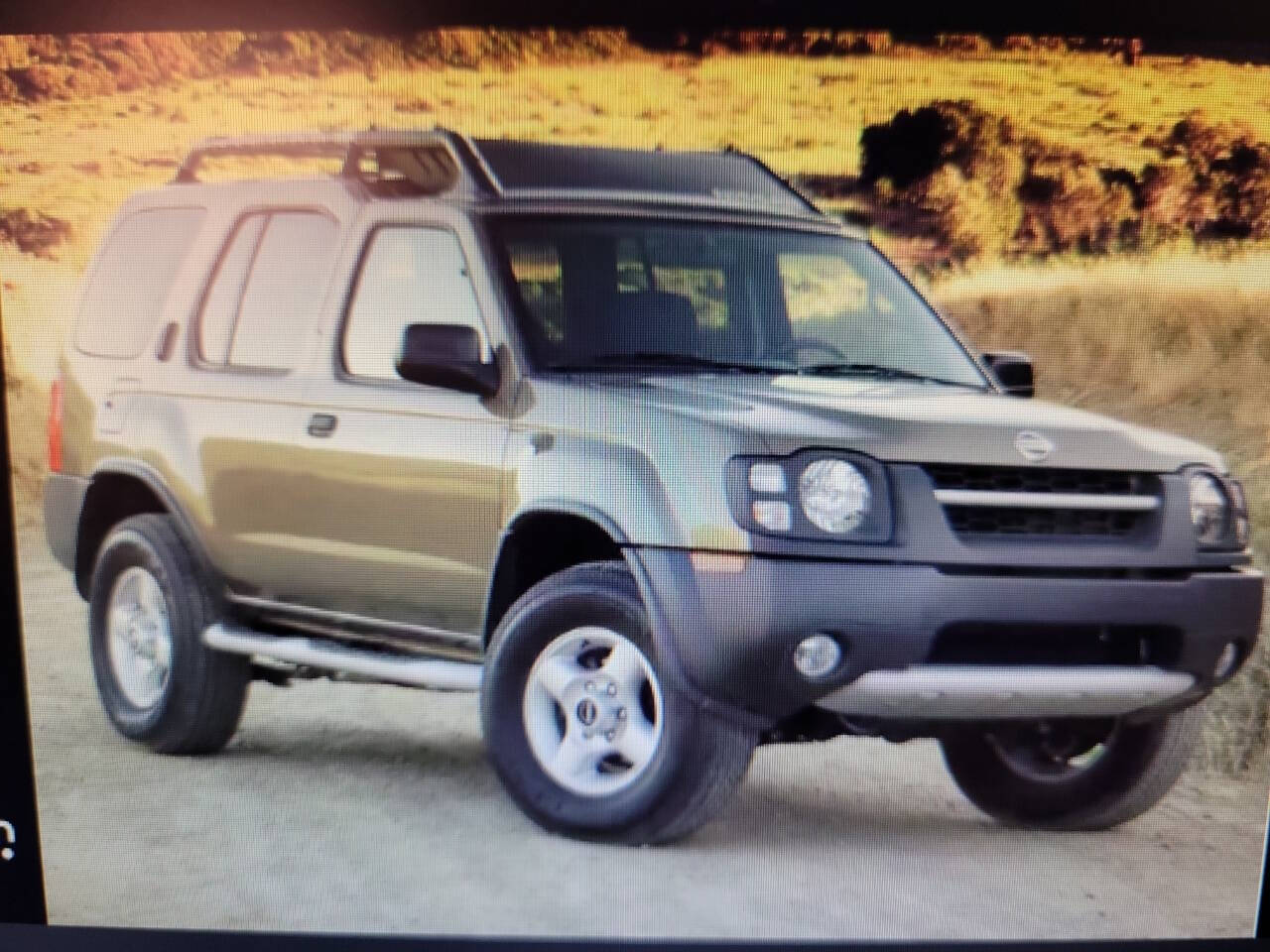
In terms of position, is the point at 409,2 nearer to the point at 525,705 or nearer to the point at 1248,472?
the point at 525,705

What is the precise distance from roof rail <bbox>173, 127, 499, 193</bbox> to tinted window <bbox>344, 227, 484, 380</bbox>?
157 mm

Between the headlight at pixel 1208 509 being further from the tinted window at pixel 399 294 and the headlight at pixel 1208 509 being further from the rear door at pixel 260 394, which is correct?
the rear door at pixel 260 394

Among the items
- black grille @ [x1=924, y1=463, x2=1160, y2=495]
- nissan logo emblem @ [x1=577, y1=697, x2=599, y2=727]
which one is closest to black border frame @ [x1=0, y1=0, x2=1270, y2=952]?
nissan logo emblem @ [x1=577, y1=697, x2=599, y2=727]

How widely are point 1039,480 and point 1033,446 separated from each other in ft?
0.28

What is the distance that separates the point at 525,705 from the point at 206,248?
169 centimetres

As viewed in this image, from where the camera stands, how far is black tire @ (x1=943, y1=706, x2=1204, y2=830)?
4.10m

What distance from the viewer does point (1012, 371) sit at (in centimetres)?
420

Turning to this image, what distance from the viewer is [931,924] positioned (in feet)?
13.5

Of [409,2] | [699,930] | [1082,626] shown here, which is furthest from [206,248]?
[1082,626]

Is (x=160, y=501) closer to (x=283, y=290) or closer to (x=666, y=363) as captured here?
(x=283, y=290)

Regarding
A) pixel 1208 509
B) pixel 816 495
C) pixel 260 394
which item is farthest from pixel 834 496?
pixel 260 394

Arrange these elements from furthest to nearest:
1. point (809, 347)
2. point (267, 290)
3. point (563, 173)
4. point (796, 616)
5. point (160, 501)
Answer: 1. point (160, 501)
2. point (267, 290)
3. point (563, 173)
4. point (809, 347)
5. point (796, 616)

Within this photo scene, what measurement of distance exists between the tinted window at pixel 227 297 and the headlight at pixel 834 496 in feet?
5.76

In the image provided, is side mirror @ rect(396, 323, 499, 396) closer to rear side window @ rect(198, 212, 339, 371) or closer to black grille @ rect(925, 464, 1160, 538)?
rear side window @ rect(198, 212, 339, 371)
